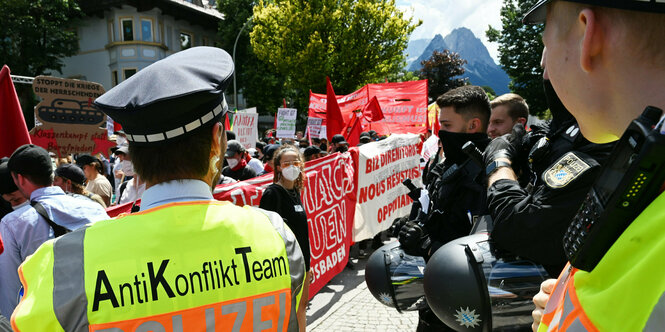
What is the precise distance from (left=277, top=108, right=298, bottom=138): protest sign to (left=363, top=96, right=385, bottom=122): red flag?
3035mm

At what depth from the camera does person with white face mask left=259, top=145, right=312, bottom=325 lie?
13.6 ft

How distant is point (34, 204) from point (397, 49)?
25.6 metres

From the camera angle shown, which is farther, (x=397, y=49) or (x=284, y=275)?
(x=397, y=49)

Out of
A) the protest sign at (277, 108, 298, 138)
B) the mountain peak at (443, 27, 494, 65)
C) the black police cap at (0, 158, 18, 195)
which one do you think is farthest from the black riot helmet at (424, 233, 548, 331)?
the mountain peak at (443, 27, 494, 65)

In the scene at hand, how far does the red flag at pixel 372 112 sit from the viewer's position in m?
10.7

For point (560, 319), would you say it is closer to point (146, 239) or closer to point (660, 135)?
point (660, 135)

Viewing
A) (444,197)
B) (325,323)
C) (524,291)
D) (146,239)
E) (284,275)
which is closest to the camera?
(146,239)

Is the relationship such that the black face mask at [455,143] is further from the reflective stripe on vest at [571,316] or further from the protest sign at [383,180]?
the protest sign at [383,180]

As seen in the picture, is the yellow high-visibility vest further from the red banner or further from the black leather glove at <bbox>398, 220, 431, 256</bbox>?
the red banner

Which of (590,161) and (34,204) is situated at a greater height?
(590,161)

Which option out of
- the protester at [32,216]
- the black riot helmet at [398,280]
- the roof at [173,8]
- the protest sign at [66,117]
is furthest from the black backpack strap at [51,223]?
the roof at [173,8]

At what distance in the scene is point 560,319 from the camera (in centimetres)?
70

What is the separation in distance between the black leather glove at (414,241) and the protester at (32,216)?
2.07 meters

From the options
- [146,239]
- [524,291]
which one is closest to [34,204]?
[146,239]
